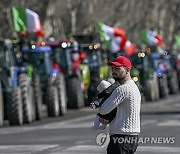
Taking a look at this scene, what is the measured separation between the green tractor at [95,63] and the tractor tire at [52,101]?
6.89 m

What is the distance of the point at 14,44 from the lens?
85.4 feet

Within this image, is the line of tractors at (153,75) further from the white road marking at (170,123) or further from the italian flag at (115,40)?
the white road marking at (170,123)

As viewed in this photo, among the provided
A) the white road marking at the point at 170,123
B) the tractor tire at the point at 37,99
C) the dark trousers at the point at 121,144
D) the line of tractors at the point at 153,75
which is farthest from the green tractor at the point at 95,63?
the dark trousers at the point at 121,144

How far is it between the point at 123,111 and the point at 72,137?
33.1 feet

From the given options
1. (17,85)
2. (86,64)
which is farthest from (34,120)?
(86,64)

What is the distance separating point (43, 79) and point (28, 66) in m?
1.72

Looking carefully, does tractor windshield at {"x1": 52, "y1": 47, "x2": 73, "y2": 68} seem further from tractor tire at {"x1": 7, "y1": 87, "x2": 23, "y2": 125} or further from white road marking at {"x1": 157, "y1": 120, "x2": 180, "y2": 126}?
white road marking at {"x1": 157, "y1": 120, "x2": 180, "y2": 126}

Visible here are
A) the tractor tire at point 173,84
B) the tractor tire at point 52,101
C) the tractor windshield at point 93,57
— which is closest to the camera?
the tractor tire at point 52,101

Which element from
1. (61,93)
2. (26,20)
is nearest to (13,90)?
(61,93)

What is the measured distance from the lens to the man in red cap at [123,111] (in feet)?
34.4

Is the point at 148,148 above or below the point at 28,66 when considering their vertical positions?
below

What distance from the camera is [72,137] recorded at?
20625 millimetres

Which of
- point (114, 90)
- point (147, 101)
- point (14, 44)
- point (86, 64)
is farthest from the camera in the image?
point (147, 101)

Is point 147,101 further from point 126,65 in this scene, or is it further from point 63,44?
point 126,65
